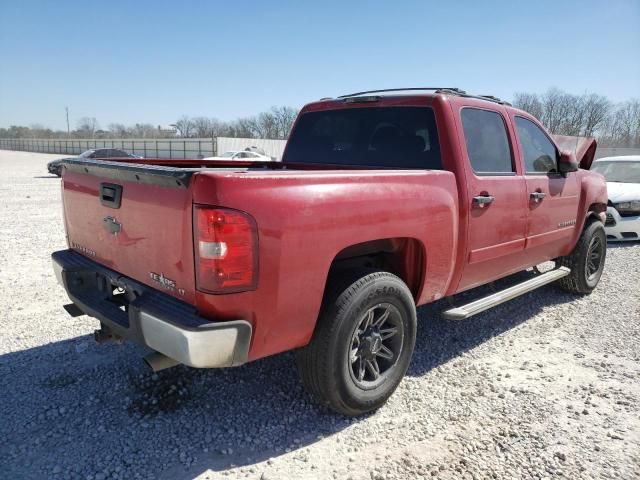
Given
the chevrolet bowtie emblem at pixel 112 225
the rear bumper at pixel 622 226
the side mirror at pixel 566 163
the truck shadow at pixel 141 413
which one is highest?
the side mirror at pixel 566 163

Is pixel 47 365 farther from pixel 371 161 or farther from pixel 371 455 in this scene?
pixel 371 161

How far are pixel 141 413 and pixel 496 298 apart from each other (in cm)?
280

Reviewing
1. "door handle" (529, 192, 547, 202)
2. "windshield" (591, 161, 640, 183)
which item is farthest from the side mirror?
"windshield" (591, 161, 640, 183)

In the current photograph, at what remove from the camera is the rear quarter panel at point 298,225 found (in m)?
2.23

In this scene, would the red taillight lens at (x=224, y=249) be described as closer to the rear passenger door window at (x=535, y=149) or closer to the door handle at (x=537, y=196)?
the door handle at (x=537, y=196)

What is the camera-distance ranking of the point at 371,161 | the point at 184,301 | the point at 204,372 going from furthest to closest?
the point at 371,161, the point at 204,372, the point at 184,301

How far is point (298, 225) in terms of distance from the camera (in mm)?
2361

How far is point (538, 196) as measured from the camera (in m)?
4.24

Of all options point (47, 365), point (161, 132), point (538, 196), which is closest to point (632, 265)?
point (538, 196)

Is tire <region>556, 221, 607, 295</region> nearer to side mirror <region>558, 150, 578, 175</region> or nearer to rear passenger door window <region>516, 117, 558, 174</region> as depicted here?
side mirror <region>558, 150, 578, 175</region>

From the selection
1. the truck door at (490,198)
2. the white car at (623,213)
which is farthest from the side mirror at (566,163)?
the white car at (623,213)

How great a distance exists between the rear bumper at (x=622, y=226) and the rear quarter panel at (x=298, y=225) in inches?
293

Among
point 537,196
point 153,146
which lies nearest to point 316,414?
point 537,196

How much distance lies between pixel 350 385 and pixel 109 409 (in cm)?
154
